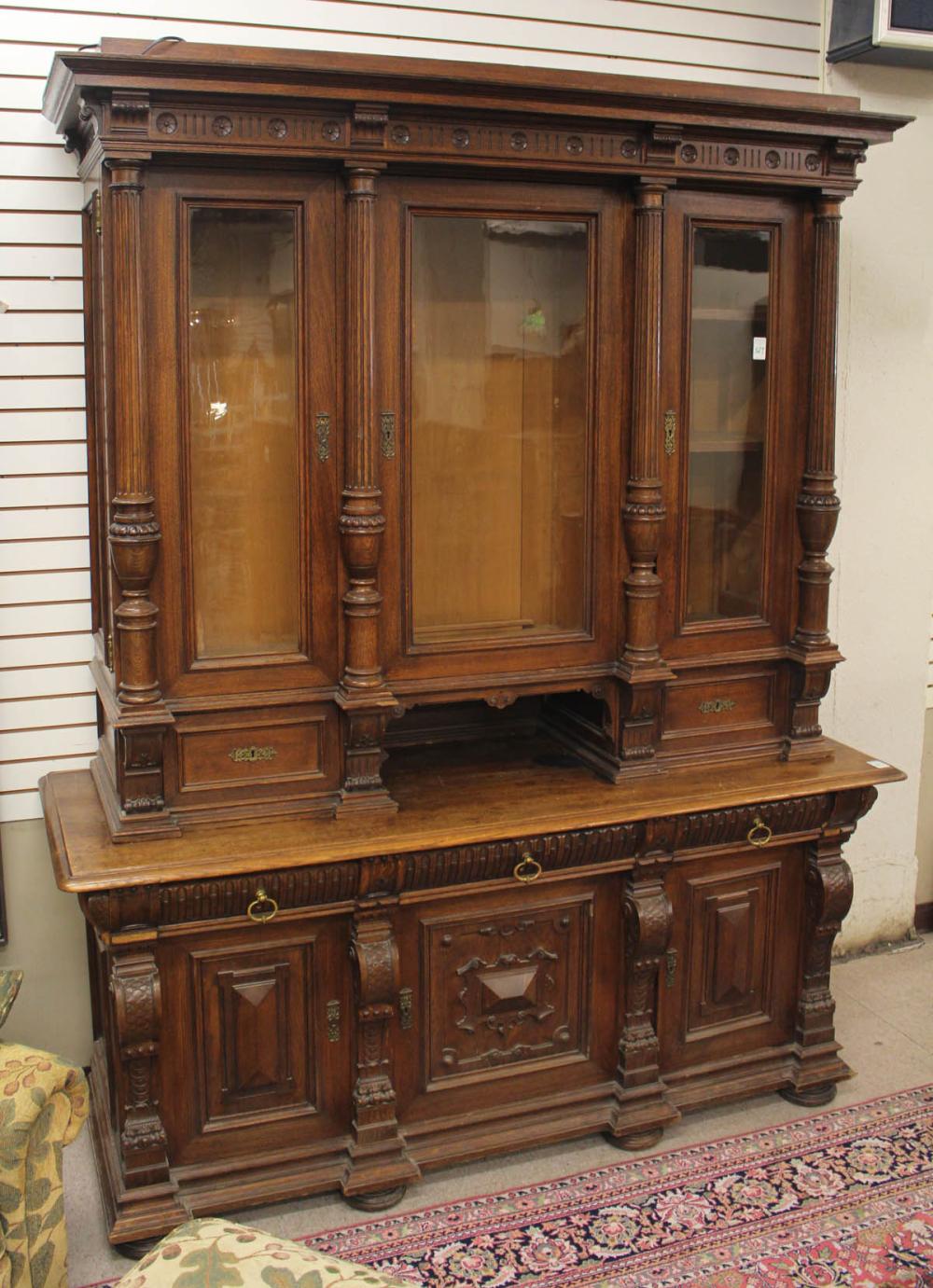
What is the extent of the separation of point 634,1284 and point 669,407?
1864mm

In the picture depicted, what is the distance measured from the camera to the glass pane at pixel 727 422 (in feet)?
10.3

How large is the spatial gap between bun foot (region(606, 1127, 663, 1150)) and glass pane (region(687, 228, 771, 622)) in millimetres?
1213

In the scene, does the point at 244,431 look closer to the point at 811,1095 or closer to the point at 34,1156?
the point at 34,1156

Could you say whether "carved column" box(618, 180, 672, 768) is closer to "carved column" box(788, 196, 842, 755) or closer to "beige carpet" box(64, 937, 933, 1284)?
"carved column" box(788, 196, 842, 755)

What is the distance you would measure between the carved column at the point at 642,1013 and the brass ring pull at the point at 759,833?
23 centimetres

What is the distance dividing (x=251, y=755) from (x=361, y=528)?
21.3 inches

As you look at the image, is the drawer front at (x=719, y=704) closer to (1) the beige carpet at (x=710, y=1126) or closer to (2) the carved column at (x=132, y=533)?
(1) the beige carpet at (x=710, y=1126)

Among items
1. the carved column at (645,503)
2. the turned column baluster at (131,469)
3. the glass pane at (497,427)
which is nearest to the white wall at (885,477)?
the carved column at (645,503)

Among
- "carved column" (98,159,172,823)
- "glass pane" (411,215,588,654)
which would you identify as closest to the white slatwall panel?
"carved column" (98,159,172,823)

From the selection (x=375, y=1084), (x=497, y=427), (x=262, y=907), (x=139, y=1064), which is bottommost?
(x=375, y=1084)

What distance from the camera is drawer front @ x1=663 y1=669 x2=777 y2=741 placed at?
3.28 meters

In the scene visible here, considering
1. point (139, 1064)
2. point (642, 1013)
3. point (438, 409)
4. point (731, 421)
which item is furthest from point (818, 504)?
point (139, 1064)

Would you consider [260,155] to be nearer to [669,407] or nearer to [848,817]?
[669,407]

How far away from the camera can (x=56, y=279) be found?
3.15 m
